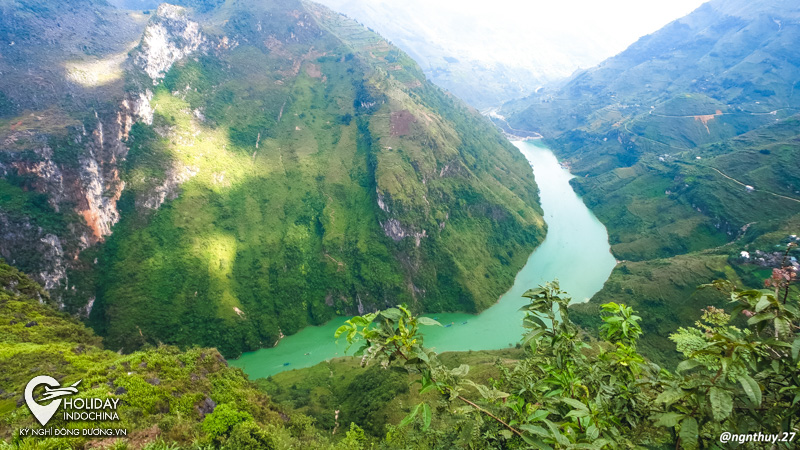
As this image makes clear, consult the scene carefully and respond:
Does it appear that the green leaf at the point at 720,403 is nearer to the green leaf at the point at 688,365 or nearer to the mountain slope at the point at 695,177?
the green leaf at the point at 688,365

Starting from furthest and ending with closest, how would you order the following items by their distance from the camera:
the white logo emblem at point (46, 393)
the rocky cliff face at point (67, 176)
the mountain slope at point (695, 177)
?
the mountain slope at point (695, 177), the rocky cliff face at point (67, 176), the white logo emblem at point (46, 393)

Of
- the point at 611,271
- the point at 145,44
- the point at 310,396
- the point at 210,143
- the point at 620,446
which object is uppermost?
the point at 145,44

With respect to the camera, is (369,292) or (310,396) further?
(369,292)

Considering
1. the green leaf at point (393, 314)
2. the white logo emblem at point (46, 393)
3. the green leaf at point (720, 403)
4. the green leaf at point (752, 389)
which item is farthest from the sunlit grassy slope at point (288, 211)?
the green leaf at point (752, 389)

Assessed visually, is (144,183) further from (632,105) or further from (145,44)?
(632,105)

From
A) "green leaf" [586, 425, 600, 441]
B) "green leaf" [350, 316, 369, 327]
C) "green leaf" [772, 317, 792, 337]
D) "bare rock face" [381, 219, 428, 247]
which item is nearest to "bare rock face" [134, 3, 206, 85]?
"bare rock face" [381, 219, 428, 247]

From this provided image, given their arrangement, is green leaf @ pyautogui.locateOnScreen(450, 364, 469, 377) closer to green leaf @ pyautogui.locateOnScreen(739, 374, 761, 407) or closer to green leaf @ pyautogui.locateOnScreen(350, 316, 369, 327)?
green leaf @ pyautogui.locateOnScreen(350, 316, 369, 327)

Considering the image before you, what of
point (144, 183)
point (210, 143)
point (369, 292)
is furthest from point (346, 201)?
point (144, 183)

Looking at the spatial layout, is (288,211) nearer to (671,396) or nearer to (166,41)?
(166,41)
